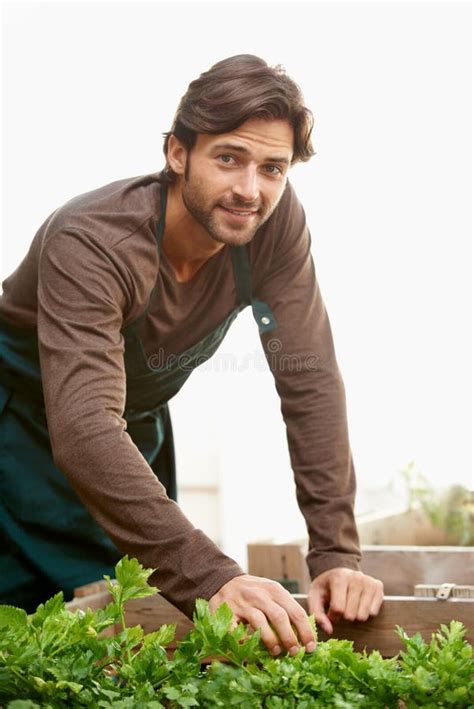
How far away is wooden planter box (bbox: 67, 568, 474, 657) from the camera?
1.29 m

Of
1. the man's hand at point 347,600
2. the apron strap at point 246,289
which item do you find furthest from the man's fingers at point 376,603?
the apron strap at point 246,289

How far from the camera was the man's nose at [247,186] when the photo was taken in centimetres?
151

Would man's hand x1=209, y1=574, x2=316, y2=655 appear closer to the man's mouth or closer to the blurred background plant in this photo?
the man's mouth

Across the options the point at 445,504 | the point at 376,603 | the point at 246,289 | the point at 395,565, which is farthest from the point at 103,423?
the point at 445,504

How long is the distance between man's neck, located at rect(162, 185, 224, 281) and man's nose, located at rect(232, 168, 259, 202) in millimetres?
124

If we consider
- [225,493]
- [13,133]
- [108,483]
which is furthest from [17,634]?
[13,133]

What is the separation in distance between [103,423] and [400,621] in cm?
48

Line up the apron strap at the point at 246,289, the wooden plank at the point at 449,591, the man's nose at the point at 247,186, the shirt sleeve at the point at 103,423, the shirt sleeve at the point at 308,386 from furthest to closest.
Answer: the apron strap at the point at 246,289, the shirt sleeve at the point at 308,386, the man's nose at the point at 247,186, the wooden plank at the point at 449,591, the shirt sleeve at the point at 103,423

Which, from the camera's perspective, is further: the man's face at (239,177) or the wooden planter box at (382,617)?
the man's face at (239,177)

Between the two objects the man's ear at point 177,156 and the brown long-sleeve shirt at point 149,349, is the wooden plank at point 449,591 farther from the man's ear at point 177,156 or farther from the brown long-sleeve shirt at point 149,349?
the man's ear at point 177,156

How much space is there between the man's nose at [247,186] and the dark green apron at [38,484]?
234 millimetres

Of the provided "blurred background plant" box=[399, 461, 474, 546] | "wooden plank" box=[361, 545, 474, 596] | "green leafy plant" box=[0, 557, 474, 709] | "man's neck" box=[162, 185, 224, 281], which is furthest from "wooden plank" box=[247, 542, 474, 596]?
"blurred background plant" box=[399, 461, 474, 546]

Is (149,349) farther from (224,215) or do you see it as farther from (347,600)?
(347,600)

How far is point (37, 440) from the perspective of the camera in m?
1.80
